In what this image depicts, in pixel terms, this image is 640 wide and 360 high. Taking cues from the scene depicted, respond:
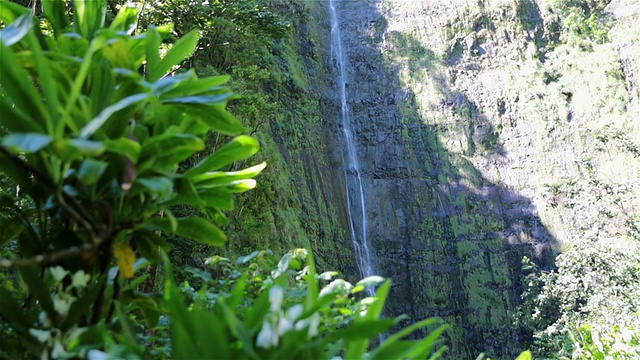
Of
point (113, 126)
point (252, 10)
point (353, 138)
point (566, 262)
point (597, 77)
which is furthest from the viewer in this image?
point (353, 138)

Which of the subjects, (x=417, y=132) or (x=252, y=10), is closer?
(x=252, y=10)

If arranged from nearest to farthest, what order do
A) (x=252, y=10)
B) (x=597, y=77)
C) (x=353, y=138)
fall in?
(x=252, y=10), (x=597, y=77), (x=353, y=138)

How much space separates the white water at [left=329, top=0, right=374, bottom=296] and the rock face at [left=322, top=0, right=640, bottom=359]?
0.48 feet

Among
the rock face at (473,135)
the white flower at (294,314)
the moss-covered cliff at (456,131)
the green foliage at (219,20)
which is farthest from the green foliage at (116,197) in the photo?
the rock face at (473,135)

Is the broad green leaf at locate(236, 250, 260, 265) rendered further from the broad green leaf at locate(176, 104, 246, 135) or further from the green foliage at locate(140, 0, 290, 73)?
the green foliage at locate(140, 0, 290, 73)

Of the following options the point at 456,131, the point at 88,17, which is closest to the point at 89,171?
the point at 88,17

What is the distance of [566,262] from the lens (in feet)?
20.1

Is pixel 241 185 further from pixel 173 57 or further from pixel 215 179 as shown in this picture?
pixel 173 57

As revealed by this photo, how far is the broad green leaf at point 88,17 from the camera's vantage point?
1128 millimetres

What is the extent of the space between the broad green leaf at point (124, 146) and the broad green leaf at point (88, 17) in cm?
39

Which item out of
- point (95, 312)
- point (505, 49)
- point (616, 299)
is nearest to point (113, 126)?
point (95, 312)

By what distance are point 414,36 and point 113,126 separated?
11760 millimetres

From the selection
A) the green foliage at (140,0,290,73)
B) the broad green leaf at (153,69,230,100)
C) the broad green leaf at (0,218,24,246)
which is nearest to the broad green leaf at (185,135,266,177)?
the broad green leaf at (153,69,230,100)

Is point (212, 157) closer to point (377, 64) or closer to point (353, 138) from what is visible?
point (353, 138)
